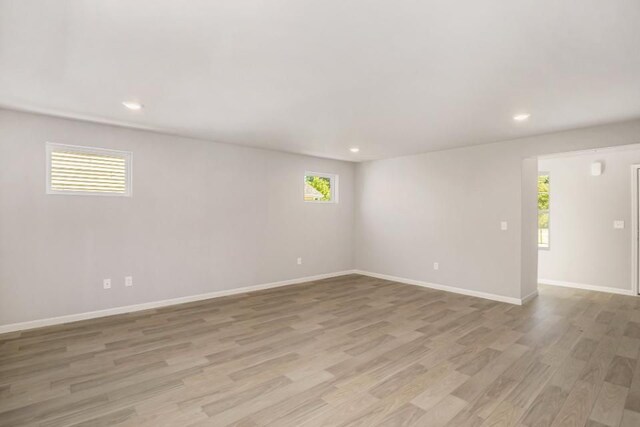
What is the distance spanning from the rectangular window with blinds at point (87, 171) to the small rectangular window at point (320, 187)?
3.07 m

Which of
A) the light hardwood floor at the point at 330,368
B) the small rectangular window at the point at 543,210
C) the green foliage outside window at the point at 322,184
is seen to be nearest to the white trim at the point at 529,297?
the light hardwood floor at the point at 330,368

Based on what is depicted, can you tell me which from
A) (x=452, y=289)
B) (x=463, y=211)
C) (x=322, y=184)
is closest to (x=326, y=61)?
(x=463, y=211)

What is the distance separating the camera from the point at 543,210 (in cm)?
638

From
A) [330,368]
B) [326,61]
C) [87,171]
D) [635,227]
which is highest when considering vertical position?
[326,61]

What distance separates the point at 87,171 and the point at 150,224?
3.22ft

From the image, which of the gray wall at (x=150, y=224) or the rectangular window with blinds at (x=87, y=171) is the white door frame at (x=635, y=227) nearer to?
the gray wall at (x=150, y=224)

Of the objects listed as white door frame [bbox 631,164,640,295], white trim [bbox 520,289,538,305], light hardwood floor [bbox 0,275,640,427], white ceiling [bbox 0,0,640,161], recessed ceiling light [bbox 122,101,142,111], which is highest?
recessed ceiling light [bbox 122,101,142,111]

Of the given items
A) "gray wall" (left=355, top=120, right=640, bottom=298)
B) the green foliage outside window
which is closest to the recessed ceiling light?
the green foliage outside window

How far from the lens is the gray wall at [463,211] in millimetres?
4793

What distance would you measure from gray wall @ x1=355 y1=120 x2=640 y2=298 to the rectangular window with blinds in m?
4.50

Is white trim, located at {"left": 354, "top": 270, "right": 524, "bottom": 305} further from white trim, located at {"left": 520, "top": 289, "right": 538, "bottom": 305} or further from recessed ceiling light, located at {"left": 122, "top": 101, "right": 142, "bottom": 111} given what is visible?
recessed ceiling light, located at {"left": 122, "top": 101, "right": 142, "bottom": 111}

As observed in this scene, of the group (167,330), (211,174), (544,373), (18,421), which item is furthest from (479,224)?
(18,421)

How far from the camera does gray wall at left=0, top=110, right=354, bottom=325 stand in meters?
3.68

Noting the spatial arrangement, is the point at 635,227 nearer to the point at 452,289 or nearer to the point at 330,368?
the point at 452,289
